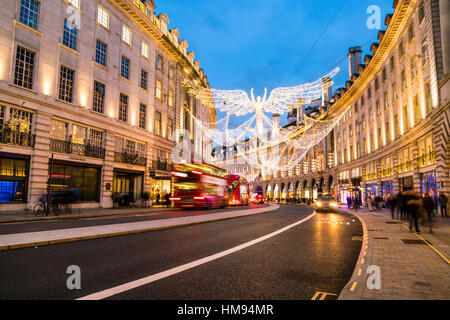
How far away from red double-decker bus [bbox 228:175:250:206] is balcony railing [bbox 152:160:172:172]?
7.87m

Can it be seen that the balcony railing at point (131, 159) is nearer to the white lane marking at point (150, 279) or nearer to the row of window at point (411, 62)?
the white lane marking at point (150, 279)

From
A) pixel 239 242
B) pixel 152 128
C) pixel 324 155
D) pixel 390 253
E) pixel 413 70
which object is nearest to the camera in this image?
pixel 390 253

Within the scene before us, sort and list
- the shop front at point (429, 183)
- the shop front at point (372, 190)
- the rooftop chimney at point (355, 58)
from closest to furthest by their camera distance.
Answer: the shop front at point (429, 183)
the shop front at point (372, 190)
the rooftop chimney at point (355, 58)

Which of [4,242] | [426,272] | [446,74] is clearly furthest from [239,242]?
[446,74]

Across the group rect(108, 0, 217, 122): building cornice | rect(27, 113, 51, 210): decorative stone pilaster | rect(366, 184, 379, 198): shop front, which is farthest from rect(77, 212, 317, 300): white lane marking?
rect(366, 184, 379, 198): shop front

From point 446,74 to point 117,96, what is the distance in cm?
2608

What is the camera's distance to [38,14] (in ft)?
64.6

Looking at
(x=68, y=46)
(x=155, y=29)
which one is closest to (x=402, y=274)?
(x=68, y=46)

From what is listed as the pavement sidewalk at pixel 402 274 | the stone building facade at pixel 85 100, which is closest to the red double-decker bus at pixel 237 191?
the stone building facade at pixel 85 100

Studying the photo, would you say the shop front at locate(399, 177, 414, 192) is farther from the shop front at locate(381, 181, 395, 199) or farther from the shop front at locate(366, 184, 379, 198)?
the shop front at locate(366, 184, 379, 198)

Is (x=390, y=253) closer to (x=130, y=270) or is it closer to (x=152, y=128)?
(x=130, y=270)

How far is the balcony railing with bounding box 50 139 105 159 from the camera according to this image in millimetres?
20505

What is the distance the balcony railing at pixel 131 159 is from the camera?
26750mm

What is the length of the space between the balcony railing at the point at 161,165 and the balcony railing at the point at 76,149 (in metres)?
7.76
